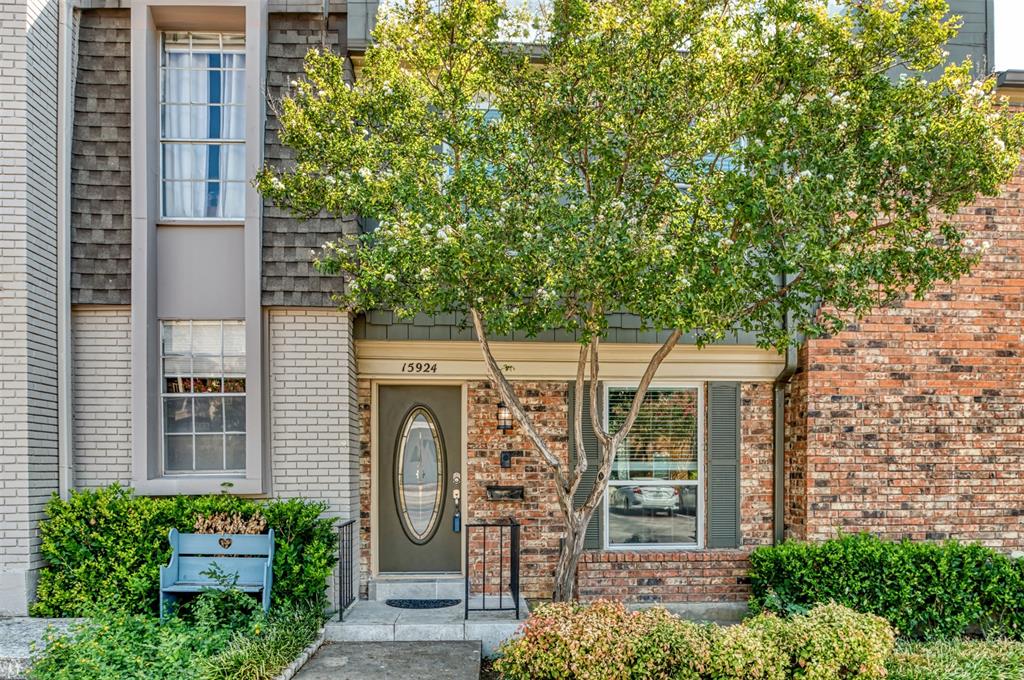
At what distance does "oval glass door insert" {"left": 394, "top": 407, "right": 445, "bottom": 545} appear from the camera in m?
8.34

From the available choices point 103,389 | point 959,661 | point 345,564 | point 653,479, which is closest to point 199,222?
point 103,389

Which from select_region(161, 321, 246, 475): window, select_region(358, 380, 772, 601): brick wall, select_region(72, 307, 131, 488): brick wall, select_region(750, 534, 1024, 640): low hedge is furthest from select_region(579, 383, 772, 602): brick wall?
select_region(72, 307, 131, 488): brick wall

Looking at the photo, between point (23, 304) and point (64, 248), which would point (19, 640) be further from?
point (64, 248)

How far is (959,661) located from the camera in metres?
6.29

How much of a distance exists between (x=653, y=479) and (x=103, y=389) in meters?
5.46

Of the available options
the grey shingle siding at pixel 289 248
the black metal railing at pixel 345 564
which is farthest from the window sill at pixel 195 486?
the grey shingle siding at pixel 289 248

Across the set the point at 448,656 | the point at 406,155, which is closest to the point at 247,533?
the point at 448,656

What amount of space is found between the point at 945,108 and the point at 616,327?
11.3ft

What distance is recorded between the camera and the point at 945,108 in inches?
241

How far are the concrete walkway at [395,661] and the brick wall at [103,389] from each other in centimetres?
269

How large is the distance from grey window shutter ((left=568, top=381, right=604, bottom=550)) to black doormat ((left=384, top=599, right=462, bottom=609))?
4.94 ft

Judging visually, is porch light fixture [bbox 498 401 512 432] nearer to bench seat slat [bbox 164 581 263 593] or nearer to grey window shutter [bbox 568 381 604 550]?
grey window shutter [bbox 568 381 604 550]

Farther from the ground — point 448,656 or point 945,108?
point 945,108

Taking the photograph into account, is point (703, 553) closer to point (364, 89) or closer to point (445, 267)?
point (445, 267)
